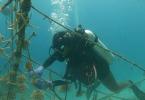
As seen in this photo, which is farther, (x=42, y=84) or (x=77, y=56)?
(x=77, y=56)

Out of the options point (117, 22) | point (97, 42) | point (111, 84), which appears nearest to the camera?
point (97, 42)

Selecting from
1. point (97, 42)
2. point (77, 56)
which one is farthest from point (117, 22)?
point (77, 56)

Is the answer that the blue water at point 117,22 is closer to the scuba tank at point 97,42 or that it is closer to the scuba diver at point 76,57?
the scuba tank at point 97,42

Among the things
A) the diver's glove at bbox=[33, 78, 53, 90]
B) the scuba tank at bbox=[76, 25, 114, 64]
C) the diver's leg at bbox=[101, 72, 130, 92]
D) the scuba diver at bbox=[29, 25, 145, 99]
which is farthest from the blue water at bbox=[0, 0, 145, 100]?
the diver's glove at bbox=[33, 78, 53, 90]

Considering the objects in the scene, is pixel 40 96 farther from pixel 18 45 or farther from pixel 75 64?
pixel 75 64

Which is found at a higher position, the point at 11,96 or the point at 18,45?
the point at 18,45

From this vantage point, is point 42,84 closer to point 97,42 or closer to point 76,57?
point 76,57

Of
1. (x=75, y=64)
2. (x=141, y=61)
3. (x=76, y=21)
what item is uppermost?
(x=75, y=64)

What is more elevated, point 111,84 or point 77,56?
point 77,56

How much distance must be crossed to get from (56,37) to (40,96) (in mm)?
1751

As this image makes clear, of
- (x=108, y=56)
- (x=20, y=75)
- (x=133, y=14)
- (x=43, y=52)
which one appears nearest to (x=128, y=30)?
(x=133, y=14)

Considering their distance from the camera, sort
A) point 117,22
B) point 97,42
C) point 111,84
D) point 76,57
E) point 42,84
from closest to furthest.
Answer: point 42,84 → point 76,57 → point 97,42 → point 111,84 → point 117,22

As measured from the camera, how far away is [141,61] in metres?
32.8

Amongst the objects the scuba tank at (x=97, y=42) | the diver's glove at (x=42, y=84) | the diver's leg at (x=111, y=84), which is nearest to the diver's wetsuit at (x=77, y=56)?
the scuba tank at (x=97, y=42)
